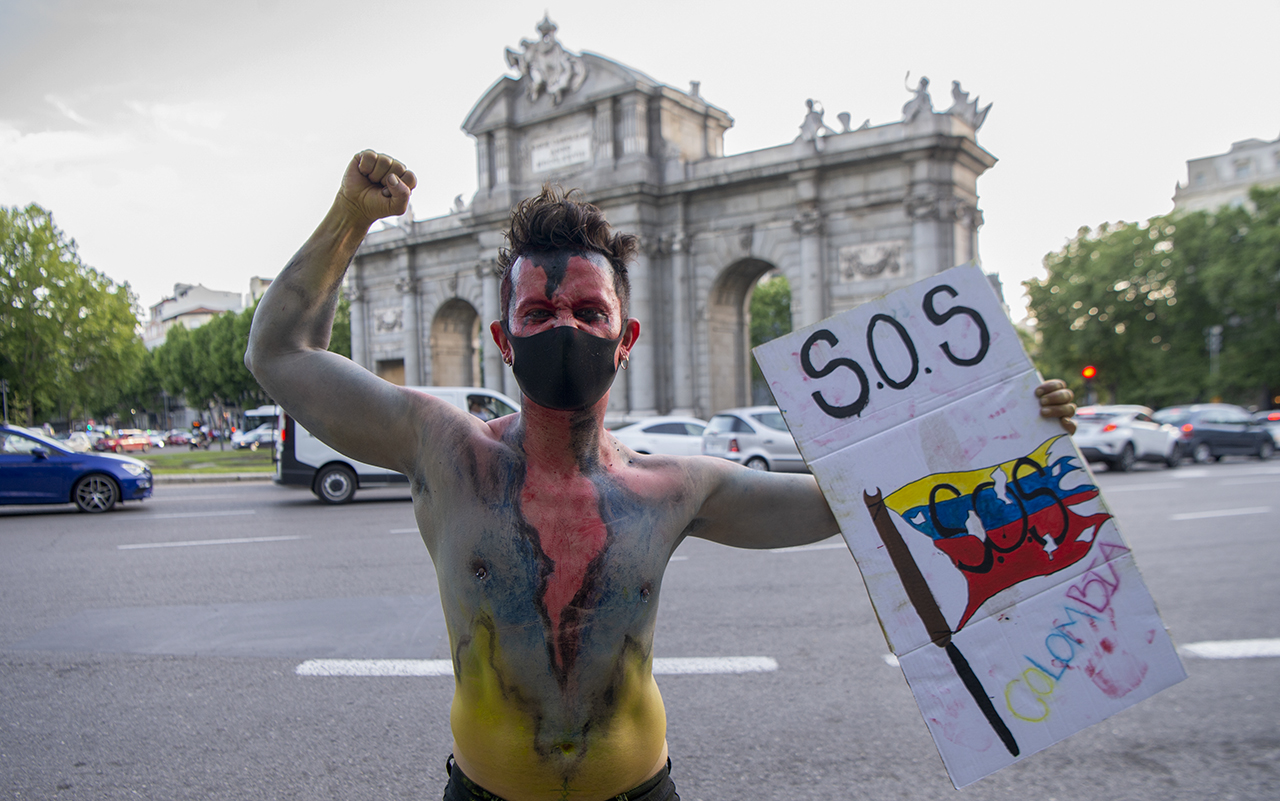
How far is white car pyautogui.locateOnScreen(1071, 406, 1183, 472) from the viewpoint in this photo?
1878 centimetres

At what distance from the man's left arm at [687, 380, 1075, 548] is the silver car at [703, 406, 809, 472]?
14.7 m

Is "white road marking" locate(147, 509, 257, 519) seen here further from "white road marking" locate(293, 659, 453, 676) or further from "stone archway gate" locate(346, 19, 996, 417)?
"stone archway gate" locate(346, 19, 996, 417)

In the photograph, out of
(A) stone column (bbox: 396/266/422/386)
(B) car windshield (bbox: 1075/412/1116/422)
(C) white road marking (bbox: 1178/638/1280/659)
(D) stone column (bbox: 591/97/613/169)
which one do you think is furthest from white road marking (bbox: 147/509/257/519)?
(A) stone column (bbox: 396/266/422/386)

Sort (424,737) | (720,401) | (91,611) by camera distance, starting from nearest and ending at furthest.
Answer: (424,737) < (91,611) < (720,401)

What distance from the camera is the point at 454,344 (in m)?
35.1

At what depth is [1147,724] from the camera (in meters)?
4.25

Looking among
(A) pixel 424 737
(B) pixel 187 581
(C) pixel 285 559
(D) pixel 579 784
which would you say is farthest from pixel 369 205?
(C) pixel 285 559

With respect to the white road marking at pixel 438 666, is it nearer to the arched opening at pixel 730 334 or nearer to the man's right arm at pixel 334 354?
the man's right arm at pixel 334 354

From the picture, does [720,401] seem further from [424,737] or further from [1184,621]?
[424,737]

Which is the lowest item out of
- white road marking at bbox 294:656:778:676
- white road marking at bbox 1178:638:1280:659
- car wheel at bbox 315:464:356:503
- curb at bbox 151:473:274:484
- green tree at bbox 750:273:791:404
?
white road marking at bbox 1178:638:1280:659

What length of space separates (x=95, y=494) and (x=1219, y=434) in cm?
2473

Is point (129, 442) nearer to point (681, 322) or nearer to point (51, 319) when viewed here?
point (51, 319)

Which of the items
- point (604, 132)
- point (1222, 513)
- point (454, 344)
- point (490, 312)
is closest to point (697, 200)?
point (604, 132)

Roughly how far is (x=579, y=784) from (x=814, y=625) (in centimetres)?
461
